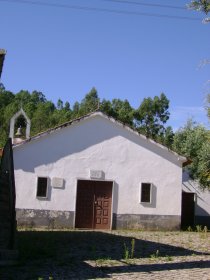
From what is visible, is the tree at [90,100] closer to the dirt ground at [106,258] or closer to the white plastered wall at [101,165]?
the white plastered wall at [101,165]

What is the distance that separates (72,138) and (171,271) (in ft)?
35.5

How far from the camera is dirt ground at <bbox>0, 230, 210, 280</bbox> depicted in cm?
945

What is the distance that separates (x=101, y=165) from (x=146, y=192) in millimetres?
2541

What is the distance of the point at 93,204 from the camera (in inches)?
784

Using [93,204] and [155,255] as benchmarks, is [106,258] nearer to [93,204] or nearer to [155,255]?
[155,255]

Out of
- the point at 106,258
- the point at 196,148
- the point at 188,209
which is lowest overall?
the point at 106,258

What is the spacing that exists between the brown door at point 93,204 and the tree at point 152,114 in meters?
24.2

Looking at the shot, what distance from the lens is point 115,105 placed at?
1762 inches

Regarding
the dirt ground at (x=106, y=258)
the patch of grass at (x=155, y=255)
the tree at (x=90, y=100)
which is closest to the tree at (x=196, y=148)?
the dirt ground at (x=106, y=258)

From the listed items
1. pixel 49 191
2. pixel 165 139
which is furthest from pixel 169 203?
pixel 165 139

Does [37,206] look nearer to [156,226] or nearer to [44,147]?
[44,147]

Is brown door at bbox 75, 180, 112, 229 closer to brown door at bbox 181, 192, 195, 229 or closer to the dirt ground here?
the dirt ground

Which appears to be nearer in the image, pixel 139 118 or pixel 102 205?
pixel 102 205

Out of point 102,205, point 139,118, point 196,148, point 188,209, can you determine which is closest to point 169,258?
point 102,205
